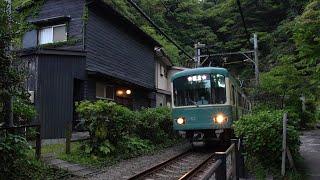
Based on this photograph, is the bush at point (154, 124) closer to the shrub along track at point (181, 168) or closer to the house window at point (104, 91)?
the shrub along track at point (181, 168)

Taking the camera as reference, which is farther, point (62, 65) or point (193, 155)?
point (62, 65)

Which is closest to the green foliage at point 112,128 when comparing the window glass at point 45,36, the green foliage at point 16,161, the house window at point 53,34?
the green foliage at point 16,161

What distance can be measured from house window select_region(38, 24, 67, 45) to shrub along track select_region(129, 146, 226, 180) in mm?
9358

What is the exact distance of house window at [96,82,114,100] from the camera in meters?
20.4

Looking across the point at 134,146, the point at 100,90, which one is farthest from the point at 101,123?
the point at 100,90

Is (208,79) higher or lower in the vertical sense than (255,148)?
higher

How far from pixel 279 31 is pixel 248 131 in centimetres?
2820

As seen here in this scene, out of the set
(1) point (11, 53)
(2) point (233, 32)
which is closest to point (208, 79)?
(1) point (11, 53)

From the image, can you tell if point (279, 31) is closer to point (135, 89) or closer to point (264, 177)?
point (135, 89)

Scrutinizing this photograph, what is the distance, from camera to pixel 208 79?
48.4ft

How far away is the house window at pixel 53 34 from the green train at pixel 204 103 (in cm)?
750

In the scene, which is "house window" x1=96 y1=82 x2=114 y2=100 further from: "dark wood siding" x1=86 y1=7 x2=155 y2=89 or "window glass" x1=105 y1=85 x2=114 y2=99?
"dark wood siding" x1=86 y1=7 x2=155 y2=89

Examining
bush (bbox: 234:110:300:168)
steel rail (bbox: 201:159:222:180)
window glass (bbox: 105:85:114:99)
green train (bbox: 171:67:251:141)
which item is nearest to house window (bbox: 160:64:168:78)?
window glass (bbox: 105:85:114:99)

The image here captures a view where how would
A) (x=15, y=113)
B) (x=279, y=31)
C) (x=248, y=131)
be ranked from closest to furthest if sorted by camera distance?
1. (x=248, y=131)
2. (x=15, y=113)
3. (x=279, y=31)
